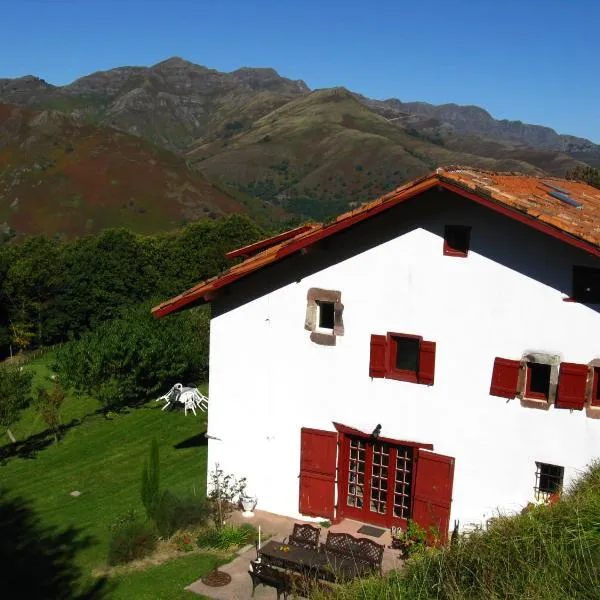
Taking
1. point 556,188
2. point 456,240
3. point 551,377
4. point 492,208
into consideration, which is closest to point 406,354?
point 456,240

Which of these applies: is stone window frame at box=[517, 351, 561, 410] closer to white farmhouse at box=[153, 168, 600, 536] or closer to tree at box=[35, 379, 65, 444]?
white farmhouse at box=[153, 168, 600, 536]

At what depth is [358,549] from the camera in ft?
41.6

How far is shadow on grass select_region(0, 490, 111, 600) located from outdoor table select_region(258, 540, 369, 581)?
3429mm

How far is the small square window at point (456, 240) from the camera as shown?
47.6ft

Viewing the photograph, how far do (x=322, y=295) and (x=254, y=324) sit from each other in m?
1.82

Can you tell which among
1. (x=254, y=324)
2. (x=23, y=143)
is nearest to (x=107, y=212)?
(x=23, y=143)

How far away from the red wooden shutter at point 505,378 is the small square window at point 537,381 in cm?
26

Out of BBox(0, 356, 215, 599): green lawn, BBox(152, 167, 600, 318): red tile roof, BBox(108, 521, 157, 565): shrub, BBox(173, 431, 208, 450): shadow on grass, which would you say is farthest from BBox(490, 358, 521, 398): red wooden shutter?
BBox(173, 431, 208, 450): shadow on grass

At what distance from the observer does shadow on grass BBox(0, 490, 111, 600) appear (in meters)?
13.9

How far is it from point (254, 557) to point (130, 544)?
258cm

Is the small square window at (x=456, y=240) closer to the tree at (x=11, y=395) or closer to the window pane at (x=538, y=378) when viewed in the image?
the window pane at (x=538, y=378)

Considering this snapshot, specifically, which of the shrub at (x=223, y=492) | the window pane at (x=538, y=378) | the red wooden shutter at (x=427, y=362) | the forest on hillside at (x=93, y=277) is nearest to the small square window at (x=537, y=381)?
the window pane at (x=538, y=378)

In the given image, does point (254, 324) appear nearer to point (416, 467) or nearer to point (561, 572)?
point (416, 467)

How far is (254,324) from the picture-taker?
656 inches
